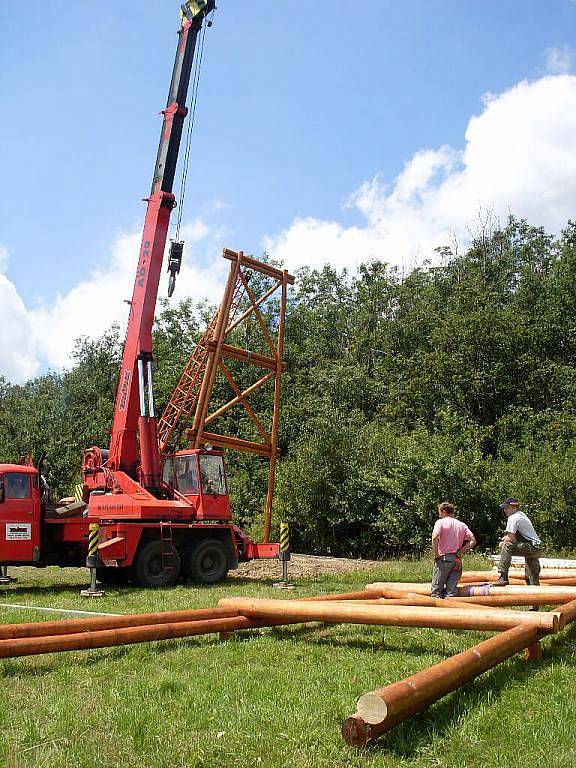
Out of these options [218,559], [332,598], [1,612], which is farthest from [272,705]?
[218,559]

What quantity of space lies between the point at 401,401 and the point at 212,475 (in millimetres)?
23721

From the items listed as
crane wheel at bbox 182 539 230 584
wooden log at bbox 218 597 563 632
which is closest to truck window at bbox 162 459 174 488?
crane wheel at bbox 182 539 230 584

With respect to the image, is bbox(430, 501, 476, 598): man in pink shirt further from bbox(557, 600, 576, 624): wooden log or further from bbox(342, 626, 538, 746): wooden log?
bbox(342, 626, 538, 746): wooden log

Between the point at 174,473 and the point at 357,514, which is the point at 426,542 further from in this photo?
the point at 174,473

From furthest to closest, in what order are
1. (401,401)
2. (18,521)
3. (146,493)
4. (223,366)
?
(401,401) → (223,366) → (146,493) → (18,521)

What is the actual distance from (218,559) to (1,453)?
2981cm

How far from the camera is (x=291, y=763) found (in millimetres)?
4594

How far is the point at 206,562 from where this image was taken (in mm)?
15602

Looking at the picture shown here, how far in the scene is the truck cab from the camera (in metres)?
14.2

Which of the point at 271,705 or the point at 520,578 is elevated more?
the point at 520,578

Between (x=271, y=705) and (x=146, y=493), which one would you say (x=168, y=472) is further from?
(x=271, y=705)

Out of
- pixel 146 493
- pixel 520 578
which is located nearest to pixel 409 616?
pixel 520 578

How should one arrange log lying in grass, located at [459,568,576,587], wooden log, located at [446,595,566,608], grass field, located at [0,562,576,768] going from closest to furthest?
1. grass field, located at [0,562,576,768]
2. wooden log, located at [446,595,566,608]
3. log lying in grass, located at [459,568,576,587]

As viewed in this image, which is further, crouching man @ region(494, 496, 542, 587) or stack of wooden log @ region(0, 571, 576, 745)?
crouching man @ region(494, 496, 542, 587)
